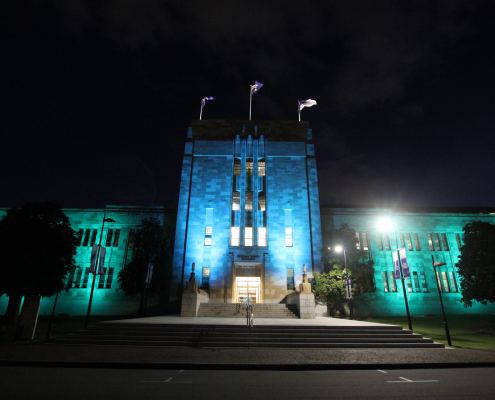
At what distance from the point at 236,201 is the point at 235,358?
29.0 m

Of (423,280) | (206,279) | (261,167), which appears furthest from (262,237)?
(423,280)

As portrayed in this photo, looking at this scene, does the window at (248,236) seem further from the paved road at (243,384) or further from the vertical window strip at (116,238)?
the paved road at (243,384)

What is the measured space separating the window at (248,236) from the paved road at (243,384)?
27.7m

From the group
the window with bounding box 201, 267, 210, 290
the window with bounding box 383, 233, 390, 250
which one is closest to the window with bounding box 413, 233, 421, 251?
the window with bounding box 383, 233, 390, 250

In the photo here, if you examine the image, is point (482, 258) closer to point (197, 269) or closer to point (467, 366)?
point (467, 366)

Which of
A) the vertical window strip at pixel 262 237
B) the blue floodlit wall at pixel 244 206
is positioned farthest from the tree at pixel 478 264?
Answer: the vertical window strip at pixel 262 237

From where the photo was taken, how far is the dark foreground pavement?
10.7 meters

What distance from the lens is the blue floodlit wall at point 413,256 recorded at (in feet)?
128

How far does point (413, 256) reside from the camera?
4188 cm

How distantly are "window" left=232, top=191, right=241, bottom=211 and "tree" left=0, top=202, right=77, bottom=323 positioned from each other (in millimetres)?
19861

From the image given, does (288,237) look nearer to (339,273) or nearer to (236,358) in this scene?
(339,273)

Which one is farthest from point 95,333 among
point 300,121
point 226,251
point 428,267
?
point 428,267

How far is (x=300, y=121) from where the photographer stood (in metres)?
44.1

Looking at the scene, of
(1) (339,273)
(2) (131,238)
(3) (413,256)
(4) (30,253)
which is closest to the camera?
(4) (30,253)
